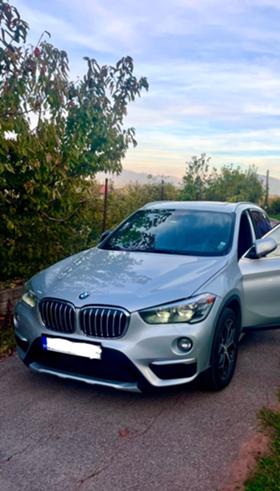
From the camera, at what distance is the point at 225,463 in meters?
3.11

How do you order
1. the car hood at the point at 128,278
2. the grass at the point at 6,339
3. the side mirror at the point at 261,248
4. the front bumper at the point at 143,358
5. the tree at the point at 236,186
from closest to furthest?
the front bumper at the point at 143,358, the car hood at the point at 128,278, the side mirror at the point at 261,248, the grass at the point at 6,339, the tree at the point at 236,186

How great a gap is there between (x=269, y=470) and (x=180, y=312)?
49.9 inches

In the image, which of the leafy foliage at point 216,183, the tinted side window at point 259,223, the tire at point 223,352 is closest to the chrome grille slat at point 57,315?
the tire at point 223,352

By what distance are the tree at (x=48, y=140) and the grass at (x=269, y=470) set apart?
3697 mm

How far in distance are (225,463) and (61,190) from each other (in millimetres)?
4124

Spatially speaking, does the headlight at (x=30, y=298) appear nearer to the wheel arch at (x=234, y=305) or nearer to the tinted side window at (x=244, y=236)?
the wheel arch at (x=234, y=305)

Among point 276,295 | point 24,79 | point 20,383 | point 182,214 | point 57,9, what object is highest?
point 57,9

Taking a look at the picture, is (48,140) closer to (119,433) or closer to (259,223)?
(259,223)

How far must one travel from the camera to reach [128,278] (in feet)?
13.5

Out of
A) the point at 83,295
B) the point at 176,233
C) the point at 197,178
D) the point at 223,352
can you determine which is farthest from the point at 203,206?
the point at 197,178

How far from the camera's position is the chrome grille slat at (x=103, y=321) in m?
3.68

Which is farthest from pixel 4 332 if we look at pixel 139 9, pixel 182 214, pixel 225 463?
pixel 139 9

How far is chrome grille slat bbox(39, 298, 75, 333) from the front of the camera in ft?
12.6

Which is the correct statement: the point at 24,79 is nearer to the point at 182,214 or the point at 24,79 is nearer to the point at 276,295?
the point at 182,214
